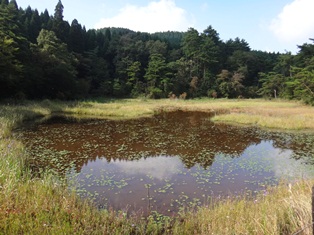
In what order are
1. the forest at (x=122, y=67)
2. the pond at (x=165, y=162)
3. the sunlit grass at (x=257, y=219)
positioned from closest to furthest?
1. the sunlit grass at (x=257, y=219)
2. the pond at (x=165, y=162)
3. the forest at (x=122, y=67)

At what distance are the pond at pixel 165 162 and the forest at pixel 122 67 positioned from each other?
1379cm

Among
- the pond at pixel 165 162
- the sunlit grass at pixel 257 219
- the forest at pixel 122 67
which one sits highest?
the forest at pixel 122 67

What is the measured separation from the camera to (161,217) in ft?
17.1

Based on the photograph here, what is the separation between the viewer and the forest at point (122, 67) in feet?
97.5

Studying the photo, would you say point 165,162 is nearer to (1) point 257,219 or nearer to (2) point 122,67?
(1) point 257,219

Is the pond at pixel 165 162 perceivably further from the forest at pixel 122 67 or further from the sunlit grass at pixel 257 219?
the forest at pixel 122 67

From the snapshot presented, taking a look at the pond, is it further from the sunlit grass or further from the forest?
the forest

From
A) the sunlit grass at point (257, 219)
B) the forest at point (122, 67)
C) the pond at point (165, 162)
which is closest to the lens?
the sunlit grass at point (257, 219)

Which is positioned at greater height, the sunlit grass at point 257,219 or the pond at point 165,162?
the sunlit grass at point 257,219

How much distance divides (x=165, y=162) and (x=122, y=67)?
1633 inches

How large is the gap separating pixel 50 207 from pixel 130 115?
19.1 m

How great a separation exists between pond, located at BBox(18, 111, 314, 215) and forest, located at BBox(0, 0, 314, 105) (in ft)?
45.2

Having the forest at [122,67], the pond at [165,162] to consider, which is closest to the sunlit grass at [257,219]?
the pond at [165,162]

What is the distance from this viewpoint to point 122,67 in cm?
4909
